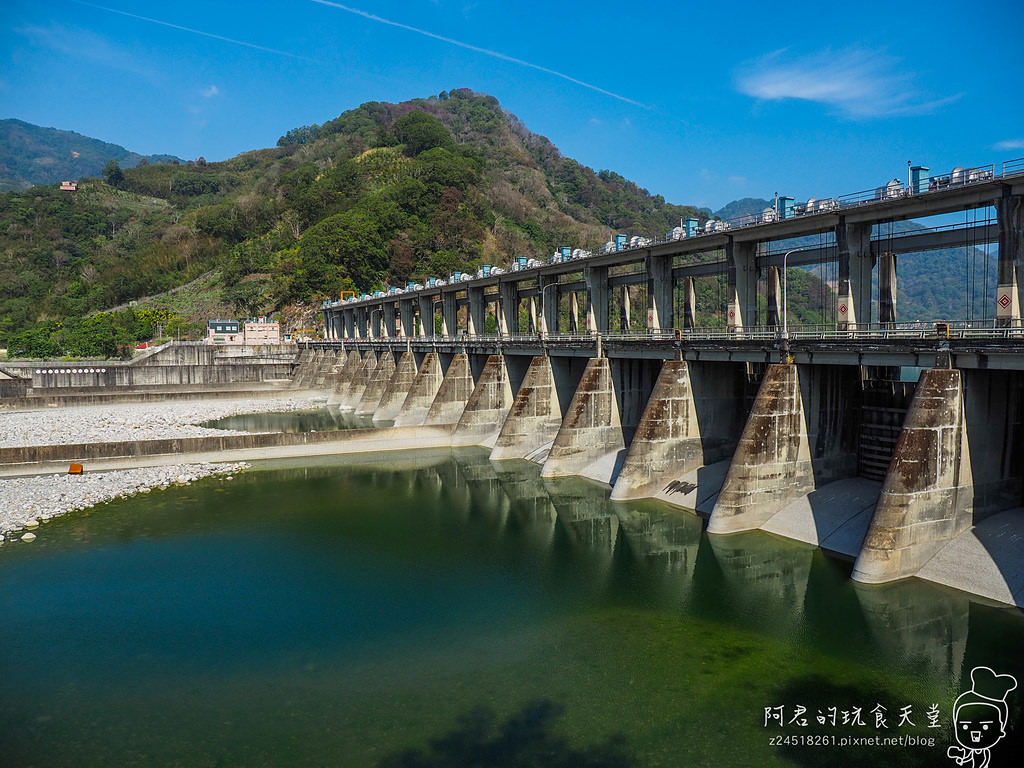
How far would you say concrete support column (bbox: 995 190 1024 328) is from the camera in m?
22.7

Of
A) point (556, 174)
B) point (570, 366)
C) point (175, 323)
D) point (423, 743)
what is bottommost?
point (423, 743)

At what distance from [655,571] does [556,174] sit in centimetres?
18711

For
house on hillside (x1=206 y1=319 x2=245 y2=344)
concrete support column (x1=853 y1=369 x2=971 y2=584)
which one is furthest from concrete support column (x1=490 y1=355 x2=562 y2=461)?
house on hillside (x1=206 y1=319 x2=245 y2=344)

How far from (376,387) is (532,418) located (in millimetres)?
28585

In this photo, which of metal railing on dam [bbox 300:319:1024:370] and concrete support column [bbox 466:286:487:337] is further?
concrete support column [bbox 466:286:487:337]

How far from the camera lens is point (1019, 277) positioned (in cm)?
2288

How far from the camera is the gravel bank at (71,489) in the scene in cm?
2942

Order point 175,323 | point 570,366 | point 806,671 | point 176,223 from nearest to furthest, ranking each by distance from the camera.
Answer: point 806,671 < point 570,366 < point 175,323 < point 176,223

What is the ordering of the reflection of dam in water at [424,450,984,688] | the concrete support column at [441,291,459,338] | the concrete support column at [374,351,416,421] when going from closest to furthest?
the reflection of dam in water at [424,450,984,688] → the concrete support column at [374,351,416,421] → the concrete support column at [441,291,459,338]

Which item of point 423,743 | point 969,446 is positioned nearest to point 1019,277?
point 969,446

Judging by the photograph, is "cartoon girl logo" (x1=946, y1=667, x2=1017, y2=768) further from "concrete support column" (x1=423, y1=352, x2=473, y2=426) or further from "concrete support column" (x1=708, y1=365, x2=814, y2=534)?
"concrete support column" (x1=423, y1=352, x2=473, y2=426)

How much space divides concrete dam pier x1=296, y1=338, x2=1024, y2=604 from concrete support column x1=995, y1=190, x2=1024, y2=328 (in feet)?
8.26

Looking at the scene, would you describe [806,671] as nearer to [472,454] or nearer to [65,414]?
[472,454]

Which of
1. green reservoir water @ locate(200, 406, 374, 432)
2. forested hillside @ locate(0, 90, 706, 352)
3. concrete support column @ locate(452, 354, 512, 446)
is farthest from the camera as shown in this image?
forested hillside @ locate(0, 90, 706, 352)
